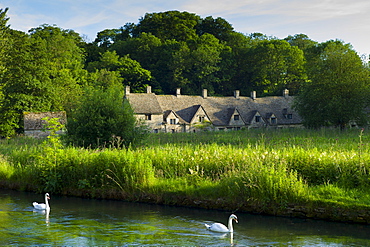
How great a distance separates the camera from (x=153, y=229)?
1538 centimetres

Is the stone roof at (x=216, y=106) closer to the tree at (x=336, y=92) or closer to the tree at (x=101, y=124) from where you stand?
the tree at (x=336, y=92)

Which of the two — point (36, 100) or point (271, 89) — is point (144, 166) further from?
point (271, 89)

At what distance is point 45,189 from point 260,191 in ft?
36.6

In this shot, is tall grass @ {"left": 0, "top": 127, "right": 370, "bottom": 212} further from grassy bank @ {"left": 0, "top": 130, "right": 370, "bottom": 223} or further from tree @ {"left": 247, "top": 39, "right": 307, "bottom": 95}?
tree @ {"left": 247, "top": 39, "right": 307, "bottom": 95}

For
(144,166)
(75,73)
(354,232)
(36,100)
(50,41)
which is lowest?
(354,232)

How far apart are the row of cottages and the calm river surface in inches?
2247

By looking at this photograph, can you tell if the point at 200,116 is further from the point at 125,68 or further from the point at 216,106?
the point at 125,68

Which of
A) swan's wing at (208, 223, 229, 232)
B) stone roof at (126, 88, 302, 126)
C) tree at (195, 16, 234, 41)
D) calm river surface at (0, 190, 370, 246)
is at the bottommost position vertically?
calm river surface at (0, 190, 370, 246)

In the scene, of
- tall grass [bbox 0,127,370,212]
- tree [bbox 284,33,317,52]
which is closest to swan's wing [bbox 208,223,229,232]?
tall grass [bbox 0,127,370,212]

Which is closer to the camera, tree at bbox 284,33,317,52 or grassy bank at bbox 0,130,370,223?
grassy bank at bbox 0,130,370,223

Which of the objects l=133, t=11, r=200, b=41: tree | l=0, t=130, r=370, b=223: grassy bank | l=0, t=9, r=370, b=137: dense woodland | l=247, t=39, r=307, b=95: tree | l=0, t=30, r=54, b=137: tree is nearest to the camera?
l=0, t=130, r=370, b=223: grassy bank

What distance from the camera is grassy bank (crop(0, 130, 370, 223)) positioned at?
1689 centimetres

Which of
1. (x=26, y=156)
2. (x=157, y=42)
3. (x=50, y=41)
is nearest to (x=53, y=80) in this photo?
(x=50, y=41)

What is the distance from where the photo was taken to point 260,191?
1752 centimetres
